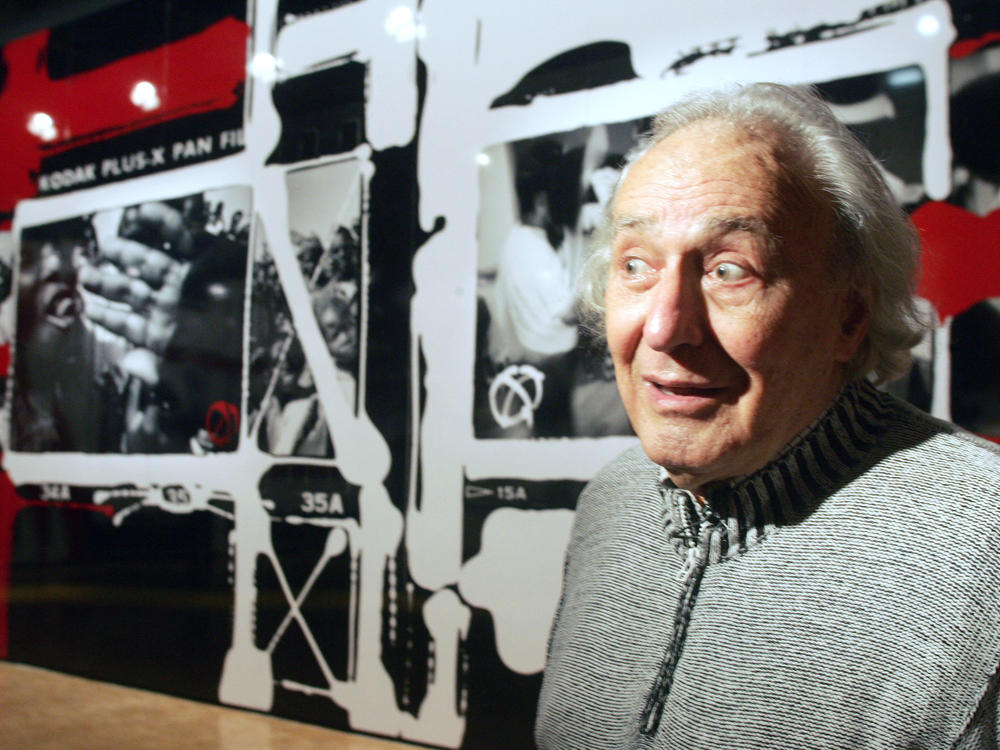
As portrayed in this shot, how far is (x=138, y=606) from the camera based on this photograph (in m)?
3.11

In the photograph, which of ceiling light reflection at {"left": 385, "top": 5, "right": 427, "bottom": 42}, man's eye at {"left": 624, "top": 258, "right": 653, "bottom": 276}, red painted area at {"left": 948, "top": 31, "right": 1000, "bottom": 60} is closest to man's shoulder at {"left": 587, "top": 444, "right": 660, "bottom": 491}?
man's eye at {"left": 624, "top": 258, "right": 653, "bottom": 276}

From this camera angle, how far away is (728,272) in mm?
1112

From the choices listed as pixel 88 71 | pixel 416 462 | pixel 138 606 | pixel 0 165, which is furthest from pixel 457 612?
pixel 0 165

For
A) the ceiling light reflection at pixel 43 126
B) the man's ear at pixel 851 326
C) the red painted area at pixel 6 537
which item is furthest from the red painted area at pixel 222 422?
the man's ear at pixel 851 326

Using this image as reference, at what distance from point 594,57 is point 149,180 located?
179 centimetres

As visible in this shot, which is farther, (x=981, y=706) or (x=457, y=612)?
(x=457, y=612)

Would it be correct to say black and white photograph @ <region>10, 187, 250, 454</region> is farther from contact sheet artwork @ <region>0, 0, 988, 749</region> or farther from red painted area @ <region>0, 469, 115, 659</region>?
red painted area @ <region>0, 469, 115, 659</region>

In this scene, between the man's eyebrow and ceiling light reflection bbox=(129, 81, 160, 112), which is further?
ceiling light reflection bbox=(129, 81, 160, 112)

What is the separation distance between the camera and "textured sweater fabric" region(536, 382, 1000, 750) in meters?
0.99

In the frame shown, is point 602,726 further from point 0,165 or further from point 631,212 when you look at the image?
point 0,165

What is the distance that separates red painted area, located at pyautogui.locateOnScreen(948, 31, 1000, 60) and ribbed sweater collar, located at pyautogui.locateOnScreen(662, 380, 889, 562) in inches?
38.6

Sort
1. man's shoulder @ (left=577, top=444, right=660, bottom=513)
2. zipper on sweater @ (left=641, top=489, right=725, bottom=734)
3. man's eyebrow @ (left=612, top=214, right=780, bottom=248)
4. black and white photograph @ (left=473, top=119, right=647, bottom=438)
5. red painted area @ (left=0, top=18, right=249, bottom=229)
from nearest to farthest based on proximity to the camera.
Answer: man's eyebrow @ (left=612, top=214, right=780, bottom=248) → zipper on sweater @ (left=641, top=489, right=725, bottom=734) → man's shoulder @ (left=577, top=444, right=660, bottom=513) → black and white photograph @ (left=473, top=119, right=647, bottom=438) → red painted area @ (left=0, top=18, right=249, bottom=229)

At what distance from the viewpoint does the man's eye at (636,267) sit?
119 cm

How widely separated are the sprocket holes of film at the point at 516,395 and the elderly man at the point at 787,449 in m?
1.02
